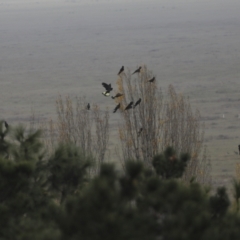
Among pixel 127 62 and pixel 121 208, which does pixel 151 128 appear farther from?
pixel 127 62

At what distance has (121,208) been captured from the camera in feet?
18.4

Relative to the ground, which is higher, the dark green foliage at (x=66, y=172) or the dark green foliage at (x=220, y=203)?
the dark green foliage at (x=66, y=172)

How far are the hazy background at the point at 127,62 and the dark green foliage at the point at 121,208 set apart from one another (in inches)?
1167

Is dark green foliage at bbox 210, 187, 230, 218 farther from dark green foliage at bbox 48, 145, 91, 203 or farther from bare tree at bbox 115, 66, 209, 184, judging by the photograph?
bare tree at bbox 115, 66, 209, 184

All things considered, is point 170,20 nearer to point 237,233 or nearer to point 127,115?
point 127,115

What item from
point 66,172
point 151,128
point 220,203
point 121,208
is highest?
point 121,208

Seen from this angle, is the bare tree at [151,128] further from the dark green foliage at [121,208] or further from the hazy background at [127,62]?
the dark green foliage at [121,208]

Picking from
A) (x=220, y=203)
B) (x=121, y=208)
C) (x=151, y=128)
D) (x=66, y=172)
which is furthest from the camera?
(x=151, y=128)

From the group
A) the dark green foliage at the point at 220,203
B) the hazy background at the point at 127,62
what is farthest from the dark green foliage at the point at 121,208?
the hazy background at the point at 127,62

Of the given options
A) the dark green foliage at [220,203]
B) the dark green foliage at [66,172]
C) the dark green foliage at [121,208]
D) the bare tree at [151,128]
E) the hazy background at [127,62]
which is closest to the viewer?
the dark green foliage at [121,208]

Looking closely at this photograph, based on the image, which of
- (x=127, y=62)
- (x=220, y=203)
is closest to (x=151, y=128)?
(x=220, y=203)

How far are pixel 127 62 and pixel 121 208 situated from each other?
78561 mm

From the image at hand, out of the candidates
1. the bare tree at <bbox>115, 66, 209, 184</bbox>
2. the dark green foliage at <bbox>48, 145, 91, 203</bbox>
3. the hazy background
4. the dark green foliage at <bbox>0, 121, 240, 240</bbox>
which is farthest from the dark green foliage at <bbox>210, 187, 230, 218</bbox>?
the hazy background

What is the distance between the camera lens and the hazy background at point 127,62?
5641cm
